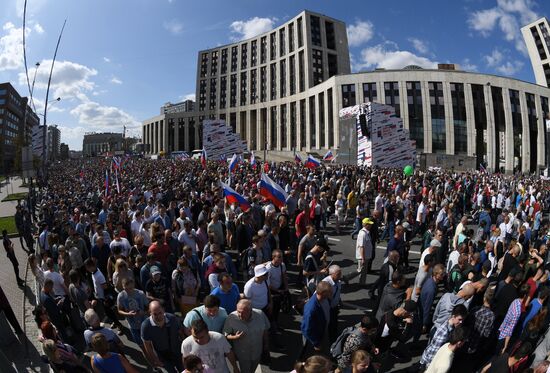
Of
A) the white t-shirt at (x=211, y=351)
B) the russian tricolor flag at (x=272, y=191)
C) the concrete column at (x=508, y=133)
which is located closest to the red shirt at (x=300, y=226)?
the russian tricolor flag at (x=272, y=191)

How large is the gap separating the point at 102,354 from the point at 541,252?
8.50m

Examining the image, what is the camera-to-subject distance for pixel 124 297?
5.76m

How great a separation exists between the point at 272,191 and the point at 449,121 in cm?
5561

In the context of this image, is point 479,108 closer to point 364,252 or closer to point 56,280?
point 364,252

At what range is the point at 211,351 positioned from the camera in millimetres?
4148

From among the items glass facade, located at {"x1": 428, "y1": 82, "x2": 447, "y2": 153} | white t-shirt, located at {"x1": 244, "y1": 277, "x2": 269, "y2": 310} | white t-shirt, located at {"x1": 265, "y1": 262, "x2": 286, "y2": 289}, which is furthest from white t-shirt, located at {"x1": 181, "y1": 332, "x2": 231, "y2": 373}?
glass facade, located at {"x1": 428, "y1": 82, "x2": 447, "y2": 153}

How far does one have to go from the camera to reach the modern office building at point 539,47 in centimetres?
7732

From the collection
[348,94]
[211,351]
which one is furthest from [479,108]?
[211,351]

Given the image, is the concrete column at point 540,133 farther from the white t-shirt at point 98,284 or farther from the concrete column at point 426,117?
the white t-shirt at point 98,284

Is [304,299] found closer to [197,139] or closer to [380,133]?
[380,133]

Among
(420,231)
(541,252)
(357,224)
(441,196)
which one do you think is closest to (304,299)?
(541,252)

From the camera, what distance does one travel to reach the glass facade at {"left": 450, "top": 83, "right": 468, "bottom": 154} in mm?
59906

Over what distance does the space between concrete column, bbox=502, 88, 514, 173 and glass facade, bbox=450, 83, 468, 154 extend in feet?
22.8

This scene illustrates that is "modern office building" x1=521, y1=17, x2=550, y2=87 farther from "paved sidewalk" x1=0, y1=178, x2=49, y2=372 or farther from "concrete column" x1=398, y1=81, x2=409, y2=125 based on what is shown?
"paved sidewalk" x1=0, y1=178, x2=49, y2=372
